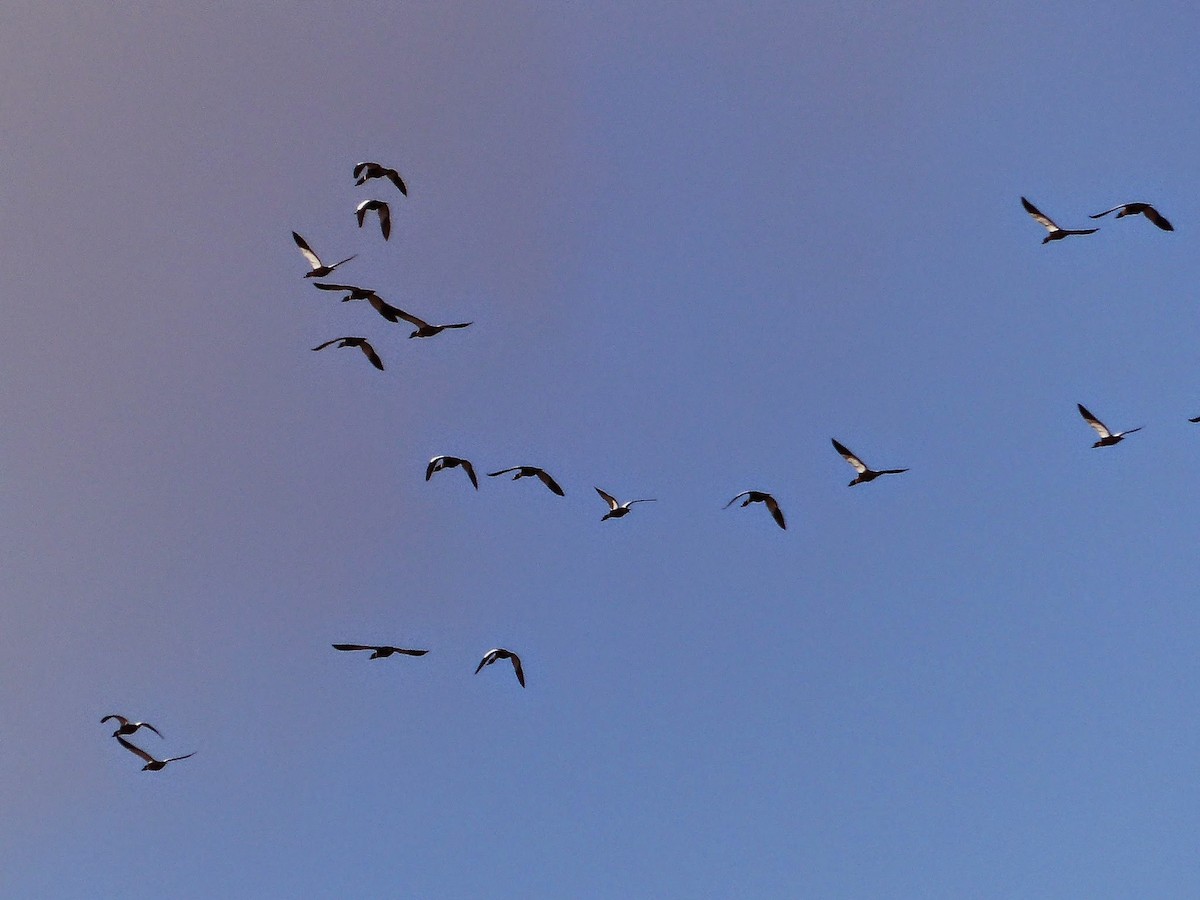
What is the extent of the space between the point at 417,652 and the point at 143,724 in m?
12.7

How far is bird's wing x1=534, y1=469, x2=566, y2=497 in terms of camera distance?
186ft

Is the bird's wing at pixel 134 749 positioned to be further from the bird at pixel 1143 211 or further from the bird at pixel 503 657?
the bird at pixel 1143 211

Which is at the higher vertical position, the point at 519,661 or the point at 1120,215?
the point at 1120,215

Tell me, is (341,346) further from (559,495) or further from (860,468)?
(860,468)

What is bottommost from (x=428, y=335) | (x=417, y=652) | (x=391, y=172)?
(x=417, y=652)

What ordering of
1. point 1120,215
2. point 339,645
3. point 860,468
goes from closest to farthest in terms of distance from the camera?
point 339,645 → point 1120,215 → point 860,468

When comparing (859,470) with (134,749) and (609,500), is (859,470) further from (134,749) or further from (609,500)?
(134,749)

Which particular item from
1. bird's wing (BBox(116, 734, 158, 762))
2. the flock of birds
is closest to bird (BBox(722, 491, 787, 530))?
the flock of birds

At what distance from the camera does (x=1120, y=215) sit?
5450cm

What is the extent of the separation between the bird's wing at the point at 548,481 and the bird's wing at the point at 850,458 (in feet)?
41.2

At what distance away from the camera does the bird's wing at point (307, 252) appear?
52031 mm

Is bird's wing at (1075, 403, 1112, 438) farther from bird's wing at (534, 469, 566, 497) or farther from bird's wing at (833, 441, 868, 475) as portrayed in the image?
bird's wing at (534, 469, 566, 497)

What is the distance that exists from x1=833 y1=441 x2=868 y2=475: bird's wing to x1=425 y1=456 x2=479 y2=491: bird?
16293 mm

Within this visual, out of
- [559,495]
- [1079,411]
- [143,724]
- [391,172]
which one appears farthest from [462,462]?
[1079,411]
